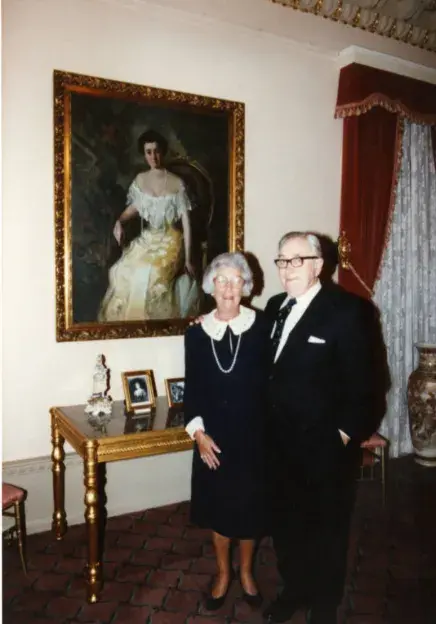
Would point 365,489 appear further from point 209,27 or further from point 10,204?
point 209,27

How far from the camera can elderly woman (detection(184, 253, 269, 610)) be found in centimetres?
242

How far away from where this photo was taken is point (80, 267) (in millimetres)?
3291

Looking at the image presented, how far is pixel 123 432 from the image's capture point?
111 inches

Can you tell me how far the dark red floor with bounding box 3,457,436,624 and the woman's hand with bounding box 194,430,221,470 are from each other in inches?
29.8

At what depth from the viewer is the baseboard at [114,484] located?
3268 mm

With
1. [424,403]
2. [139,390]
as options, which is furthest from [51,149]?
[424,403]

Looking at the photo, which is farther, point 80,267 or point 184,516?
point 184,516

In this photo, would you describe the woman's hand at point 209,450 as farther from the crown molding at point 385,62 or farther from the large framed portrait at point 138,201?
the crown molding at point 385,62

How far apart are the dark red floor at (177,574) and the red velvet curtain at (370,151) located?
1.93 metres

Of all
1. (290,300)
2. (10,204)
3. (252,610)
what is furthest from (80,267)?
(252,610)

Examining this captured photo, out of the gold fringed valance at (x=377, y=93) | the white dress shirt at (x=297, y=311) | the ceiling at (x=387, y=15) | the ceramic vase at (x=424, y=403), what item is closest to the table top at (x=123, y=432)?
the white dress shirt at (x=297, y=311)

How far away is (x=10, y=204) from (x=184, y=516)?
232 cm

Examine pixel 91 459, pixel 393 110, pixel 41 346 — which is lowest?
pixel 91 459

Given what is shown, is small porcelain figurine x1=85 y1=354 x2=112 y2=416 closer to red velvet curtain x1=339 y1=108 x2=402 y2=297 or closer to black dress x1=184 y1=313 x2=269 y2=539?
black dress x1=184 y1=313 x2=269 y2=539
